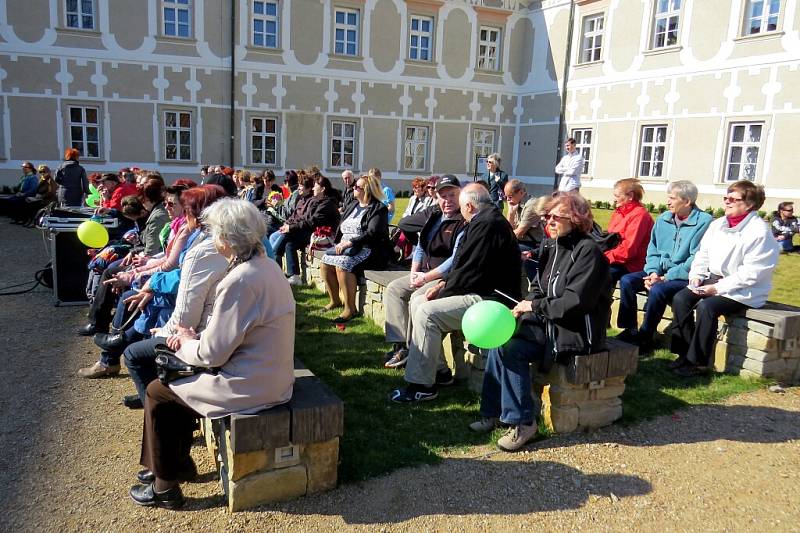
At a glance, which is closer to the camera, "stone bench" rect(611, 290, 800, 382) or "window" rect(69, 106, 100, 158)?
"stone bench" rect(611, 290, 800, 382)

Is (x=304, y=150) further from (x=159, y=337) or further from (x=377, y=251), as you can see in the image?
(x=159, y=337)

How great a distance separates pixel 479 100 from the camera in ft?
77.3

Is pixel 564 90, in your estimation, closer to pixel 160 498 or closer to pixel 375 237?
pixel 375 237

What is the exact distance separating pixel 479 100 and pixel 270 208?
49.7 feet

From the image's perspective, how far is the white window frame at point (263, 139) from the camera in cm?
2094

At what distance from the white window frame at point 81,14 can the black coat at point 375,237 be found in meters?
16.4

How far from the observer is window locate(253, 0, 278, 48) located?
67.1ft

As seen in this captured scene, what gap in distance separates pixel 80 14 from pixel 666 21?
17.8 metres

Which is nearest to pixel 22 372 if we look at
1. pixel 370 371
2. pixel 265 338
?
pixel 370 371

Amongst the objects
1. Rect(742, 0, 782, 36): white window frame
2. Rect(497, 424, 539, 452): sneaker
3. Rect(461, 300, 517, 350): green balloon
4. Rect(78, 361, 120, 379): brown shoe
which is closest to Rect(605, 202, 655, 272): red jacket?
Rect(497, 424, 539, 452): sneaker

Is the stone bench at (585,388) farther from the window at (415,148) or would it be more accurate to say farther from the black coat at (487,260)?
Answer: the window at (415,148)

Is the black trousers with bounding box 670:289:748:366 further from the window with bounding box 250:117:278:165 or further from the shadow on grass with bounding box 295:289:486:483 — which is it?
the window with bounding box 250:117:278:165

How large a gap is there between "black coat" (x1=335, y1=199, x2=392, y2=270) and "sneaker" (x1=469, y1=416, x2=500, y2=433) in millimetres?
3055

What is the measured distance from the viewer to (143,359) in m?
3.64
